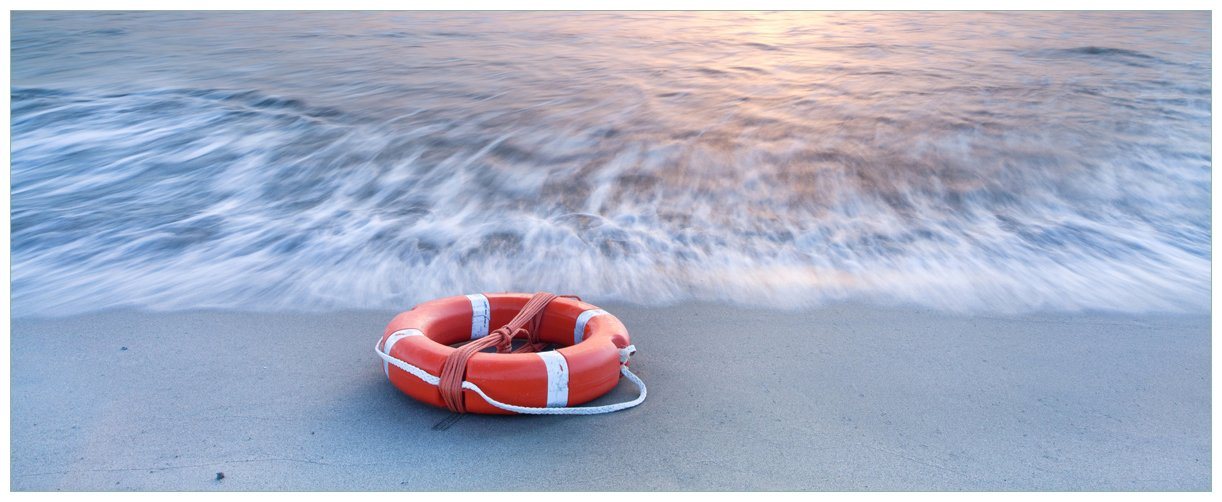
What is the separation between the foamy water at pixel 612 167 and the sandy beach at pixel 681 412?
1.15 feet

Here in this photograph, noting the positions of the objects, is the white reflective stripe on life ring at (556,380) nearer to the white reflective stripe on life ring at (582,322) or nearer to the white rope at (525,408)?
the white rope at (525,408)

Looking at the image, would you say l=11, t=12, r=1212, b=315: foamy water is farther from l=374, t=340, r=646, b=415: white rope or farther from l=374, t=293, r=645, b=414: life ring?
l=374, t=340, r=646, b=415: white rope

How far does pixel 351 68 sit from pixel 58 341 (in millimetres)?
6041

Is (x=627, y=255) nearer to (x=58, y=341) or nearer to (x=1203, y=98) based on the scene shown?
(x=58, y=341)

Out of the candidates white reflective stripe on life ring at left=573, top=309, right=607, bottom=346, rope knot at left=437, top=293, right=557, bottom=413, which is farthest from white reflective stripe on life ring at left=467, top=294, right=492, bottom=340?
white reflective stripe on life ring at left=573, top=309, right=607, bottom=346

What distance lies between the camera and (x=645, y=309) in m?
3.51

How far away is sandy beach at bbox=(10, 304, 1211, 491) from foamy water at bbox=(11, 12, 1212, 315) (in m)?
0.35

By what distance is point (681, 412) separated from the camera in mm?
2586

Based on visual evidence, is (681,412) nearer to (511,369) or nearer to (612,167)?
(511,369)

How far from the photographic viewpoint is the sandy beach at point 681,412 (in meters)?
2.25

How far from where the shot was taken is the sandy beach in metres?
2.25

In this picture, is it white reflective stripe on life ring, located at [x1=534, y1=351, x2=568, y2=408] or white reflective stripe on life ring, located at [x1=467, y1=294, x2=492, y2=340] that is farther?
white reflective stripe on life ring, located at [x1=467, y1=294, x2=492, y2=340]

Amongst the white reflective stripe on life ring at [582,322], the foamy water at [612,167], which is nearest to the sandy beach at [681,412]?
the white reflective stripe on life ring at [582,322]

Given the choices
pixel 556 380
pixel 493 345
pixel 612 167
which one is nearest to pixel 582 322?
pixel 493 345
